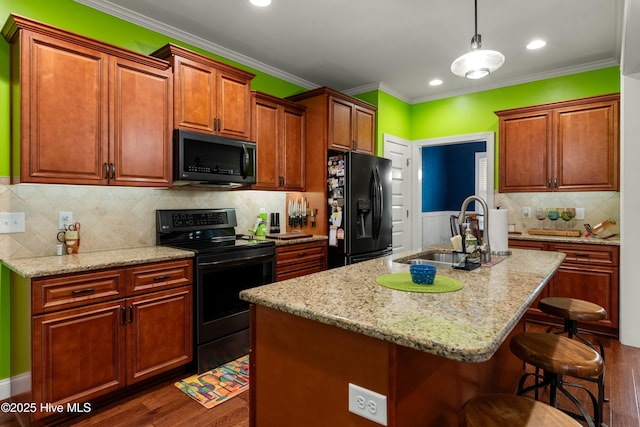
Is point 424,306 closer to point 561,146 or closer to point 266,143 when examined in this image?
point 266,143

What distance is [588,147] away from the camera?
3682 mm

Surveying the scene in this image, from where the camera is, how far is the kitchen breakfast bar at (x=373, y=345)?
104 centimetres

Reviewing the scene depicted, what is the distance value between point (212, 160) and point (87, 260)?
1170 millimetres

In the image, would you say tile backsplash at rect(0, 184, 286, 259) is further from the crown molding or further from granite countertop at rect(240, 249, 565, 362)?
granite countertop at rect(240, 249, 565, 362)

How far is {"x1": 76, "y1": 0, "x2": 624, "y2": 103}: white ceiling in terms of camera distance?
2.81 metres

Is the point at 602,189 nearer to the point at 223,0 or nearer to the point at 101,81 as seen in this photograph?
the point at 223,0

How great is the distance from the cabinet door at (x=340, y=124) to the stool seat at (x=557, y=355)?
8.75 ft

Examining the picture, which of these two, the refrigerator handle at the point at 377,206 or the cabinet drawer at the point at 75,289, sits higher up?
the refrigerator handle at the point at 377,206

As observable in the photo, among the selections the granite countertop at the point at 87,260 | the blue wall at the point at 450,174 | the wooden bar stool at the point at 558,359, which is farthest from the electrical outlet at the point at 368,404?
the blue wall at the point at 450,174

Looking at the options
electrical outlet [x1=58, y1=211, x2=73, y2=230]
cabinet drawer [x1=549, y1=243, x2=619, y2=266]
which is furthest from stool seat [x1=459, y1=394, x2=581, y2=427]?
cabinet drawer [x1=549, y1=243, x2=619, y2=266]

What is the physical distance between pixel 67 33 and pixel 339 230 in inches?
105

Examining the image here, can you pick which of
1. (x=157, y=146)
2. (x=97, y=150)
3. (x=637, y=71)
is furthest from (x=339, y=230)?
(x=637, y=71)

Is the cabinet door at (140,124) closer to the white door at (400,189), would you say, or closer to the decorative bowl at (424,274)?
the decorative bowl at (424,274)

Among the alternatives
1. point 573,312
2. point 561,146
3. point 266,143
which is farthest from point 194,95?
point 561,146
